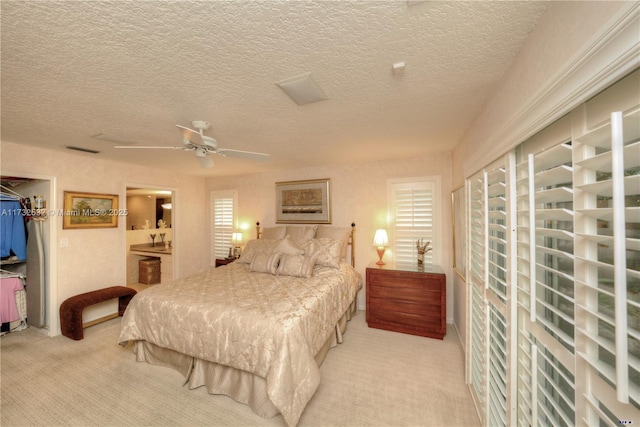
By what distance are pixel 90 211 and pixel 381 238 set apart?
171 inches

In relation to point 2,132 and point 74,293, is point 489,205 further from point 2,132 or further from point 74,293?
point 74,293

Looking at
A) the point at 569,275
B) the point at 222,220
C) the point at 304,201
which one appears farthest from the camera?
the point at 222,220

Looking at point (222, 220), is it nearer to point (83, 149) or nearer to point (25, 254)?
point (83, 149)

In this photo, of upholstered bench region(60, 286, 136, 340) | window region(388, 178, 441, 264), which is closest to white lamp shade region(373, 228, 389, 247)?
window region(388, 178, 441, 264)

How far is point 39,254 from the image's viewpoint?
3.19m

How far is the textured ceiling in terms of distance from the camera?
106 cm

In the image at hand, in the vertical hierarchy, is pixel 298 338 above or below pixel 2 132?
below

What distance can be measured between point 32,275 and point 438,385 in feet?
17.0

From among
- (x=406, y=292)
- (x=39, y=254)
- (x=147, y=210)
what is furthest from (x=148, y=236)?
(x=406, y=292)

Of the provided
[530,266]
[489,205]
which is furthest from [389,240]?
[530,266]

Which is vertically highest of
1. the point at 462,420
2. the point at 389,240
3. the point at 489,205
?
the point at 489,205

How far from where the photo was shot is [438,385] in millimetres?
2176

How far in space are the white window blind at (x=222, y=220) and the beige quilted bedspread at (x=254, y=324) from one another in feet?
7.67

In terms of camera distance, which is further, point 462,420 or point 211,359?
point 211,359
